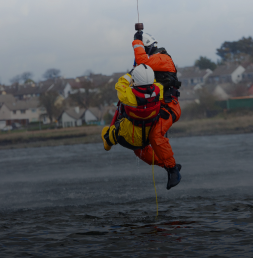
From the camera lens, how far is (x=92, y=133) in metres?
41.1

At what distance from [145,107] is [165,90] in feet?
1.93

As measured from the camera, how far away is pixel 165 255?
4.12 metres

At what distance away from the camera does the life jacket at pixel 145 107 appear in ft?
16.2

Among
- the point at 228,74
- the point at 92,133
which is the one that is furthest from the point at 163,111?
the point at 228,74

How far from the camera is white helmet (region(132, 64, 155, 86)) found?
4.89 m

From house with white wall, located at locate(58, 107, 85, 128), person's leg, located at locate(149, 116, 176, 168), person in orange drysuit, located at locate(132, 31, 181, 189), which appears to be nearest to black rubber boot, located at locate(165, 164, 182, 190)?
person in orange drysuit, located at locate(132, 31, 181, 189)

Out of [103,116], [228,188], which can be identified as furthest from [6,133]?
[228,188]

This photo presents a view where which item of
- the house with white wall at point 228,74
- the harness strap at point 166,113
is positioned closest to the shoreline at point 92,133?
the house with white wall at point 228,74

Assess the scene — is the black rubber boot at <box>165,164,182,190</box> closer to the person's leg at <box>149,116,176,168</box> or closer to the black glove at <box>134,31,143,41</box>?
the person's leg at <box>149,116,176,168</box>

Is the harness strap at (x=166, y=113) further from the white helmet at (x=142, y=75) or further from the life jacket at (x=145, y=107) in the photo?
the white helmet at (x=142, y=75)

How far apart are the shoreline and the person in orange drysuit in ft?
101

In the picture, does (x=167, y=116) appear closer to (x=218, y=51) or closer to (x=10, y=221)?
(x=10, y=221)

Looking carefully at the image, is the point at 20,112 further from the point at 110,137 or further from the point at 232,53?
the point at 110,137

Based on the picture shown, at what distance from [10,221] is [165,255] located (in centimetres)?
281
